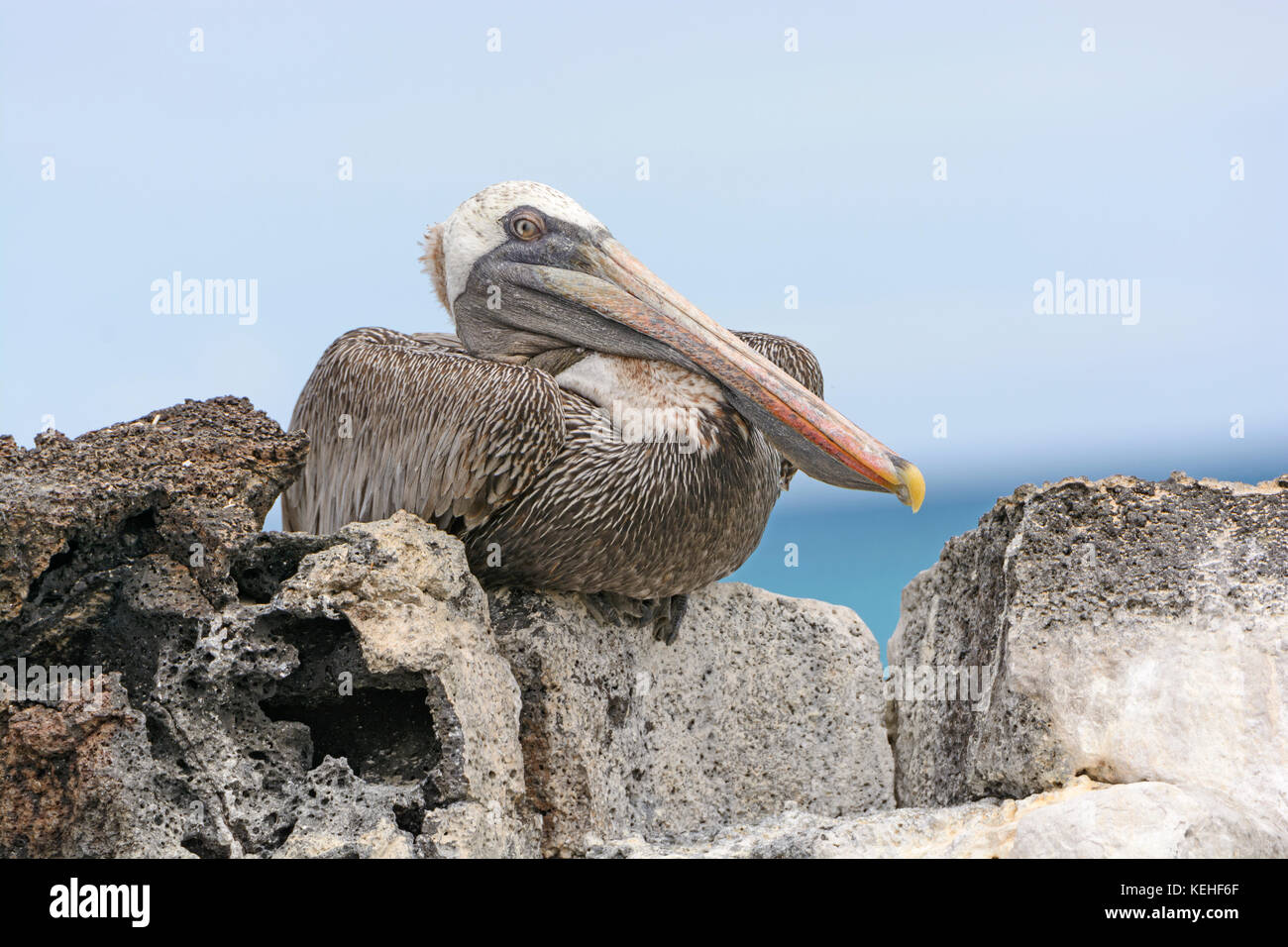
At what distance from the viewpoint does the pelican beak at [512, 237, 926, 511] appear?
5.34 m

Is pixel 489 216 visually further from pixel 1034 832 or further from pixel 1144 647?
pixel 1034 832

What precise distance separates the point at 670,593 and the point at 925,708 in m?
1.25

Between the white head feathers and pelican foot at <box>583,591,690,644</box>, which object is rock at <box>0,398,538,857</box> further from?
the white head feathers

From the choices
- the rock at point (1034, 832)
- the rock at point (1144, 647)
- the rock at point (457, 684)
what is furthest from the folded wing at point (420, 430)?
the rock at point (1144, 647)

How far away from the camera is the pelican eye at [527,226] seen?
5766 millimetres

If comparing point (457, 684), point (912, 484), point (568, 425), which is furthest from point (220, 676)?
point (912, 484)

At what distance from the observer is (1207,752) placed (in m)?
4.72

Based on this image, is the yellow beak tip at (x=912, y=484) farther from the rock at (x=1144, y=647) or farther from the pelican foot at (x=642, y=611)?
the pelican foot at (x=642, y=611)

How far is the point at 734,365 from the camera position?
5547 millimetres

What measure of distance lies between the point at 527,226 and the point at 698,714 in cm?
215

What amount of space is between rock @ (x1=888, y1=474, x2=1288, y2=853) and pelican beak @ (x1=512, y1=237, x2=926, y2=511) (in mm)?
595

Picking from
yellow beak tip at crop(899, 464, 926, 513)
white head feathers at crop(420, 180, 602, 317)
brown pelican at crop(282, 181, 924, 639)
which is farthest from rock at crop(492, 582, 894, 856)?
white head feathers at crop(420, 180, 602, 317)
